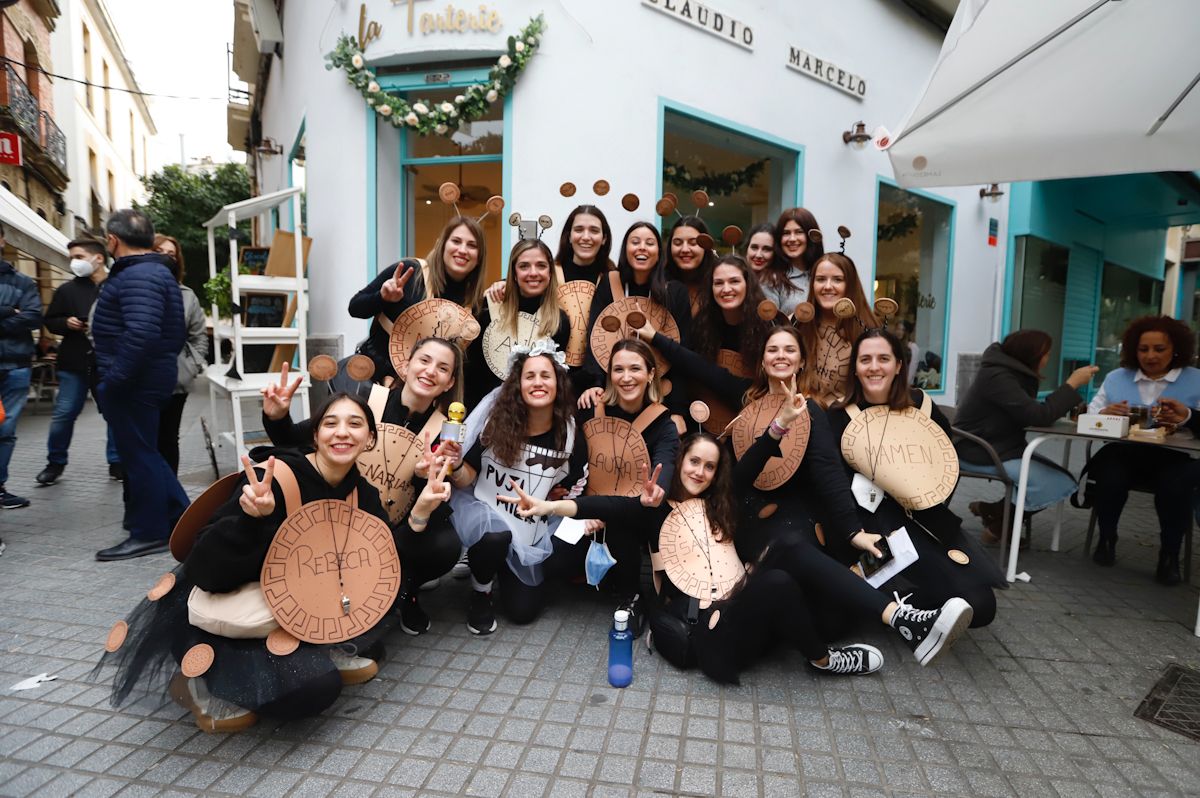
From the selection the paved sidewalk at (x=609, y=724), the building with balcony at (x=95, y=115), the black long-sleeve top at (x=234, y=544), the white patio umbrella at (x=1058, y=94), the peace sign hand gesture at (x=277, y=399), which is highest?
the building with balcony at (x=95, y=115)

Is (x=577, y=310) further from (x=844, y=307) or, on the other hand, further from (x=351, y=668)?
(x=351, y=668)

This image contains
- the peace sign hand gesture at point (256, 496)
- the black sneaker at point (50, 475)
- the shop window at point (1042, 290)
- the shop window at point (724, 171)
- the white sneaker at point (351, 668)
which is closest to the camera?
the peace sign hand gesture at point (256, 496)

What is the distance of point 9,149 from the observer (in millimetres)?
9773

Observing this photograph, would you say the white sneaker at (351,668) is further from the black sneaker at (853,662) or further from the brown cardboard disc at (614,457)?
the black sneaker at (853,662)

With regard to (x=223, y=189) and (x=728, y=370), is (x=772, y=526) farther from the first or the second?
(x=223, y=189)

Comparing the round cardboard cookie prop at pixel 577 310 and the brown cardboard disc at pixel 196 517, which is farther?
the round cardboard cookie prop at pixel 577 310

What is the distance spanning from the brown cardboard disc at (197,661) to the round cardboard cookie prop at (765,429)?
223cm

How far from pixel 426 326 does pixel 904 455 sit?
2435 millimetres

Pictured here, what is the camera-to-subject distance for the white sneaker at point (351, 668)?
251cm

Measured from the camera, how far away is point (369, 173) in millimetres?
6613

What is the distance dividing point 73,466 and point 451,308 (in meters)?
5.19

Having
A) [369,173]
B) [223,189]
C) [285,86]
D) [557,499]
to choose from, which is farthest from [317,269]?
[223,189]

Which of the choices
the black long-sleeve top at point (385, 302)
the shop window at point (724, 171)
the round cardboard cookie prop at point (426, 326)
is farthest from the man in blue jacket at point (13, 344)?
the shop window at point (724, 171)

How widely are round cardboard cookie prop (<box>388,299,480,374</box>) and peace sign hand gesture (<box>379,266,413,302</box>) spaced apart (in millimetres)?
165
